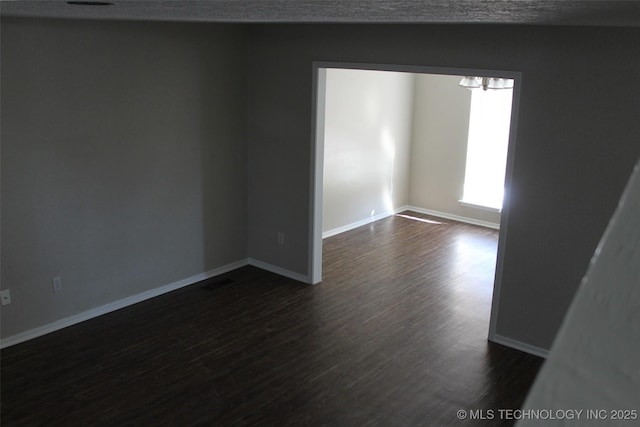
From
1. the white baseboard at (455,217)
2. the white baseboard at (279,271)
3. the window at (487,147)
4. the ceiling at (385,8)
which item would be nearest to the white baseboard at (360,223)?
the white baseboard at (455,217)

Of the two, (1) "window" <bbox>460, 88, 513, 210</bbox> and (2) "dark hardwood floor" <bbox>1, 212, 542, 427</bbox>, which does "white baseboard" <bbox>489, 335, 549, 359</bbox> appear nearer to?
(2) "dark hardwood floor" <bbox>1, 212, 542, 427</bbox>

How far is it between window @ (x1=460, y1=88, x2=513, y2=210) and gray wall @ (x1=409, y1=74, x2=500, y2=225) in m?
0.09

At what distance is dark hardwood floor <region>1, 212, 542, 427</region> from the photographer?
12.0ft

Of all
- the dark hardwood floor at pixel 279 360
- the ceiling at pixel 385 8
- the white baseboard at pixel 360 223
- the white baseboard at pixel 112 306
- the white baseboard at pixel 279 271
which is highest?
the ceiling at pixel 385 8

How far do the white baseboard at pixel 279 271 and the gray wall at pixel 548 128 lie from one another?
79.1 inches

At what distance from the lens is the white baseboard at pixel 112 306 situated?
442 centimetres

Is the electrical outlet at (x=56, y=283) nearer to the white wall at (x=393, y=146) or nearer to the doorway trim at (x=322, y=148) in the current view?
the doorway trim at (x=322, y=148)

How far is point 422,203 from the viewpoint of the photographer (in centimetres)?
864

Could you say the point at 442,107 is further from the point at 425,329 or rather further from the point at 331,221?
the point at 425,329

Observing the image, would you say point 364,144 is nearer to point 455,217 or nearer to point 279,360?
point 455,217

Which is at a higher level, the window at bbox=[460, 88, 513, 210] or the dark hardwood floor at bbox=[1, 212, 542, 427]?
the window at bbox=[460, 88, 513, 210]

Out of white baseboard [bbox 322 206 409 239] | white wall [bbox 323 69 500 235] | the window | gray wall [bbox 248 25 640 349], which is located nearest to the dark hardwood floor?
gray wall [bbox 248 25 640 349]

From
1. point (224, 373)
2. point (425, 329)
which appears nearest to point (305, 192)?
point (425, 329)

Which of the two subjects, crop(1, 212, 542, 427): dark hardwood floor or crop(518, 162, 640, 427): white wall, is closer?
crop(518, 162, 640, 427): white wall
